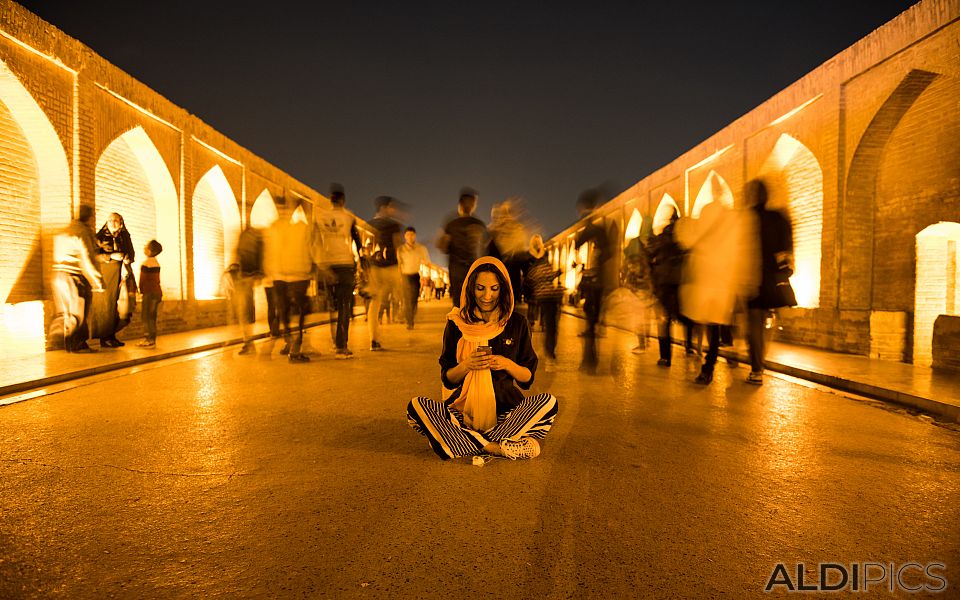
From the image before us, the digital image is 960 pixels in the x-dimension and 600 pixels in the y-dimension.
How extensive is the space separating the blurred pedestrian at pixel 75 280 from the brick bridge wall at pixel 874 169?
727 cm

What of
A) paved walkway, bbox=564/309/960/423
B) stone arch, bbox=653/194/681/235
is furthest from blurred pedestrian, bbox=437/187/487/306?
stone arch, bbox=653/194/681/235

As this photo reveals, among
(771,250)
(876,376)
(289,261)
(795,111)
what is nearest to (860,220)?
(795,111)

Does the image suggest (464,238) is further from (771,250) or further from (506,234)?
(771,250)

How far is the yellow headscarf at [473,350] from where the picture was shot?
3451 mm

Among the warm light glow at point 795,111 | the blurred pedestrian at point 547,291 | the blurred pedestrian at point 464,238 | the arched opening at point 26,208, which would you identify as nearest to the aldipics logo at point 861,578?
the blurred pedestrian at point 547,291

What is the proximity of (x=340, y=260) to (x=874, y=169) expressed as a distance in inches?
344

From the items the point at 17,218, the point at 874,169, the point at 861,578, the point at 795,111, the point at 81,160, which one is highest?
the point at 795,111

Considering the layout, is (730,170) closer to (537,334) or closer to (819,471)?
(537,334)

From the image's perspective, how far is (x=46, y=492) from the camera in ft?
9.48

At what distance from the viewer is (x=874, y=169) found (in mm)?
9109

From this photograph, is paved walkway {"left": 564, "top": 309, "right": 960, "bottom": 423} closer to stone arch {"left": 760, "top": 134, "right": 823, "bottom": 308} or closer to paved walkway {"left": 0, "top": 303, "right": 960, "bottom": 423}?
paved walkway {"left": 0, "top": 303, "right": 960, "bottom": 423}

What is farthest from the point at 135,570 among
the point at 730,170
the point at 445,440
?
the point at 730,170

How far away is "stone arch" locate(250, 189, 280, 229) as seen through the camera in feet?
60.0

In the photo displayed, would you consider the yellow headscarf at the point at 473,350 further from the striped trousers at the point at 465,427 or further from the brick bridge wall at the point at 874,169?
the brick bridge wall at the point at 874,169
